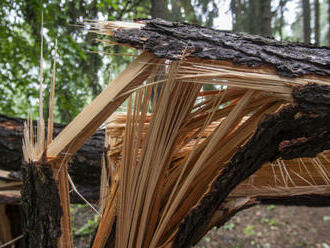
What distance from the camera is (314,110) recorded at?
0.78 metres

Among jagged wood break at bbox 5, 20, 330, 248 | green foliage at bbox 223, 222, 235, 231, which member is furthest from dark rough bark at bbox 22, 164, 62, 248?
green foliage at bbox 223, 222, 235, 231

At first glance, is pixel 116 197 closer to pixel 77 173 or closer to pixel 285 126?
pixel 285 126

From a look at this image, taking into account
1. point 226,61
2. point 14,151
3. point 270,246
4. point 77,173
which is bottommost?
point 270,246

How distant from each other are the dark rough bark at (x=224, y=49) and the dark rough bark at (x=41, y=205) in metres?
0.49

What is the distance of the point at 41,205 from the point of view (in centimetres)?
97

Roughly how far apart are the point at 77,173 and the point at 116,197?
0.89 metres

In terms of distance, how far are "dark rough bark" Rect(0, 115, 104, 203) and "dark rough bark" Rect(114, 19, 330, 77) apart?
3.75ft

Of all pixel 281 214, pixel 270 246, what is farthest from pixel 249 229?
pixel 281 214

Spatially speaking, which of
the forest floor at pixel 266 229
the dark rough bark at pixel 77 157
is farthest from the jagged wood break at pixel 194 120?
the forest floor at pixel 266 229

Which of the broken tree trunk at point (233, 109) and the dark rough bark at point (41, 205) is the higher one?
the broken tree trunk at point (233, 109)

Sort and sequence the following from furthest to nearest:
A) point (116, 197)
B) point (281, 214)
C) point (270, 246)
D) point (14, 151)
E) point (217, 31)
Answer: point (281, 214) < point (270, 246) < point (14, 151) < point (116, 197) < point (217, 31)

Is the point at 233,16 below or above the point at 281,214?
above

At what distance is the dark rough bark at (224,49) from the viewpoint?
817 millimetres

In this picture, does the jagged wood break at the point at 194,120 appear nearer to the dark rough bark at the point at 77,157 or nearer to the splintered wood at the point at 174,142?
the splintered wood at the point at 174,142
